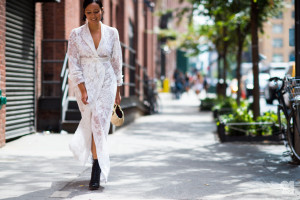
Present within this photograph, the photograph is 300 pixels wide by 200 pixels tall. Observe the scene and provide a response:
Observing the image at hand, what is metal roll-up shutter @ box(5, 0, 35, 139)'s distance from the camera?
859cm

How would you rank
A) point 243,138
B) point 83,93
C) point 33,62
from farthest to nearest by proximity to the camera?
point 33,62
point 243,138
point 83,93

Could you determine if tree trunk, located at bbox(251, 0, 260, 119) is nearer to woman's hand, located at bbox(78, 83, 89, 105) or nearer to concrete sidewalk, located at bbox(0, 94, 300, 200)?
concrete sidewalk, located at bbox(0, 94, 300, 200)

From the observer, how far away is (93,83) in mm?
5160

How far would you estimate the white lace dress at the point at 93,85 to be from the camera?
16.9 ft

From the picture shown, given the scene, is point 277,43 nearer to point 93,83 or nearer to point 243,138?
point 243,138

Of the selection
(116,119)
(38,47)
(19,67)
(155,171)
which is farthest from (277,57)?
(116,119)

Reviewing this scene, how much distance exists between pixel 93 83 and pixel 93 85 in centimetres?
2

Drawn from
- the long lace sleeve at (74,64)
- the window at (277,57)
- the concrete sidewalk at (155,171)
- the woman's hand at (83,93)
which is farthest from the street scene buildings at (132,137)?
the window at (277,57)

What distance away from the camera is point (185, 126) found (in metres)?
13.2

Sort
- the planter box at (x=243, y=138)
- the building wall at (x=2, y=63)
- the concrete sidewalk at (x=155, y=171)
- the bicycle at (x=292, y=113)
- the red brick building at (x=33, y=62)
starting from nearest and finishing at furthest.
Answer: the concrete sidewalk at (x=155, y=171) < the bicycle at (x=292, y=113) < the building wall at (x=2, y=63) < the red brick building at (x=33, y=62) < the planter box at (x=243, y=138)

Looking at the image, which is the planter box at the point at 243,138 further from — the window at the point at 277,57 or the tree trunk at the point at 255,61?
the window at the point at 277,57

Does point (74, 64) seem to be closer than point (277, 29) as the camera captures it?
Yes

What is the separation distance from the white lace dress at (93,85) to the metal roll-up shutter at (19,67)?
3566mm

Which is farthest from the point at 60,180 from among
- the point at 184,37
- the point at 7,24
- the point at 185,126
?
the point at 184,37
